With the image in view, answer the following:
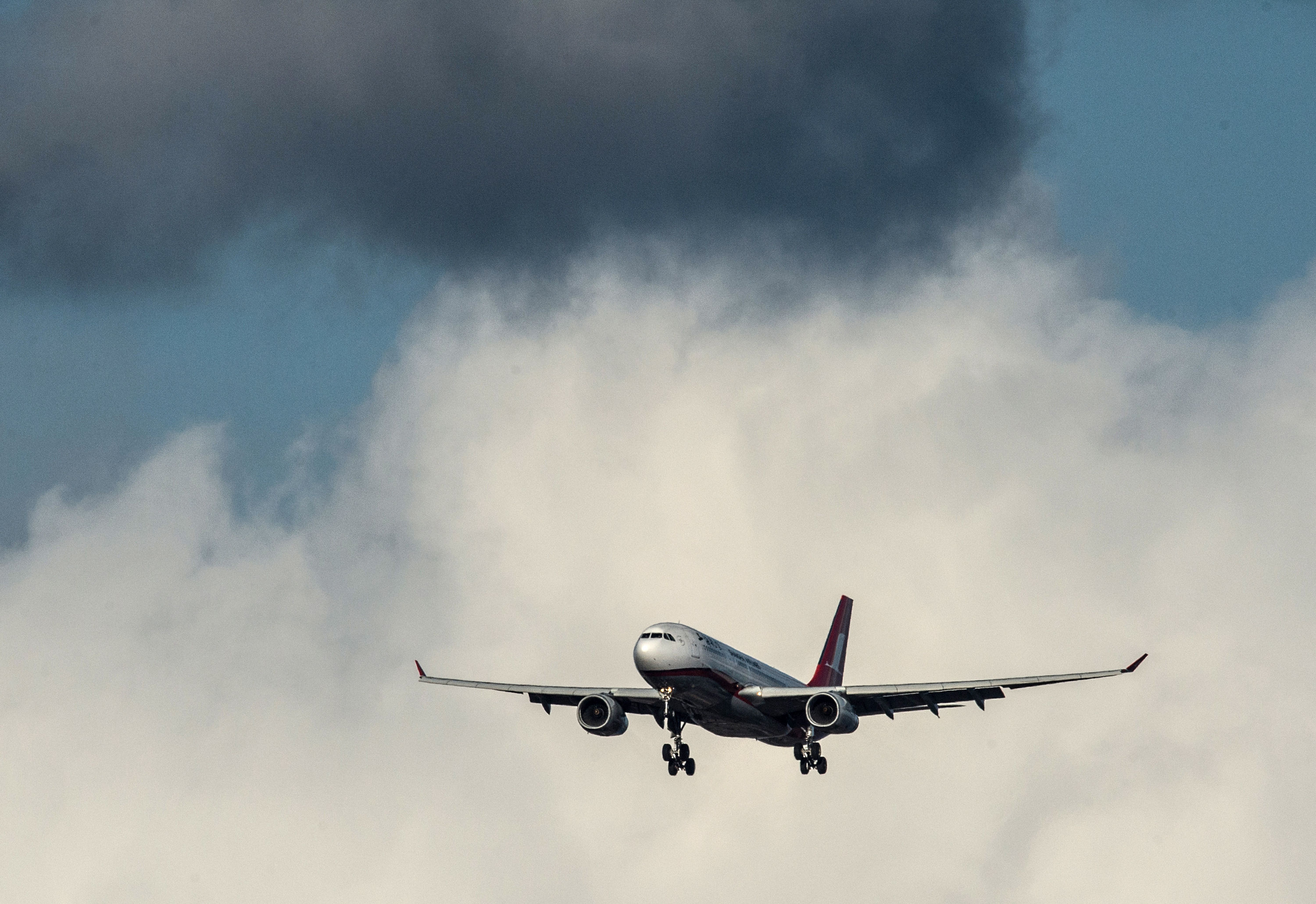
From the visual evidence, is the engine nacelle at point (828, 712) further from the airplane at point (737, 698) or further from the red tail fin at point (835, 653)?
the red tail fin at point (835, 653)

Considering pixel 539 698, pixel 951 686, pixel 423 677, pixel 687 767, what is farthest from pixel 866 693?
pixel 423 677

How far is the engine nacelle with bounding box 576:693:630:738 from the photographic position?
306ft

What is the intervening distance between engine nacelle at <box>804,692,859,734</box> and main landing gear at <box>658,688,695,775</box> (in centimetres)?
684

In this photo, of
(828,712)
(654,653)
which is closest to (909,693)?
(828,712)

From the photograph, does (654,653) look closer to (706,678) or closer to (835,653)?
(706,678)

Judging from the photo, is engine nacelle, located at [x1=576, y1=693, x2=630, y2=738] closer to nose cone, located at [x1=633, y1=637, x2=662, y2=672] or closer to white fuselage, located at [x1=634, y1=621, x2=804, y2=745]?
white fuselage, located at [x1=634, y1=621, x2=804, y2=745]

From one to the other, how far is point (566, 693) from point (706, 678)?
13732mm

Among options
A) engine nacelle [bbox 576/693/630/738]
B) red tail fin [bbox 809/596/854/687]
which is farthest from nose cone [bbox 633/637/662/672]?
red tail fin [bbox 809/596/854/687]

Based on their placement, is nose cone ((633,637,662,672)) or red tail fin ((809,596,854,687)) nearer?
nose cone ((633,637,662,672))

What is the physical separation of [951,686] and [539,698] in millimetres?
24542

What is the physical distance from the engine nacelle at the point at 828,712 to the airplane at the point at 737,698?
→ 0.05 metres

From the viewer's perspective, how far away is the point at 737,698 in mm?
88938

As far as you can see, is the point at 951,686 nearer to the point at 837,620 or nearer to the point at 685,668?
the point at 685,668

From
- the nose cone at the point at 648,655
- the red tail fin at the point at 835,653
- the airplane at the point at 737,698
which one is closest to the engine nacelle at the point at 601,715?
the airplane at the point at 737,698
